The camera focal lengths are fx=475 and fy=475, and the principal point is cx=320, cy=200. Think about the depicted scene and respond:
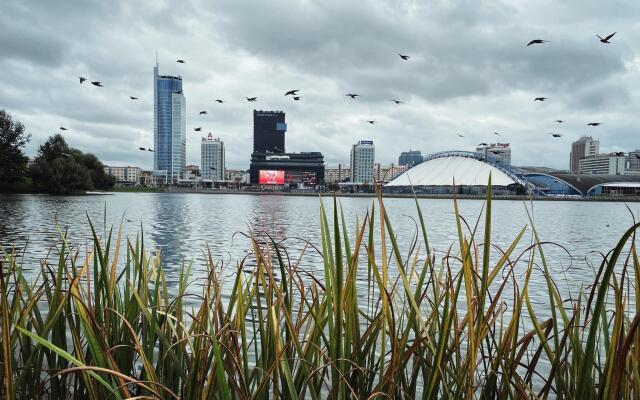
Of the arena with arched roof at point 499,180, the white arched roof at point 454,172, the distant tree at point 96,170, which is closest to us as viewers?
the distant tree at point 96,170

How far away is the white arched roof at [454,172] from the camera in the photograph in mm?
A: 142750

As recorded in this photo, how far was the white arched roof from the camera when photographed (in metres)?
143

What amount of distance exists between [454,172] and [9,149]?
362 ft

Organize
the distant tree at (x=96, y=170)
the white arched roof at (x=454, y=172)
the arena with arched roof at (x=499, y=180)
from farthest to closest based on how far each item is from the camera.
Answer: the white arched roof at (x=454, y=172) < the arena with arched roof at (x=499, y=180) < the distant tree at (x=96, y=170)

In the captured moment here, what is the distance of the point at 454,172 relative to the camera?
458 feet

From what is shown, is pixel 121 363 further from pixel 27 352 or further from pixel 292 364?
pixel 292 364

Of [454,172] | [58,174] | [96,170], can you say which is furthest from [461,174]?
[58,174]

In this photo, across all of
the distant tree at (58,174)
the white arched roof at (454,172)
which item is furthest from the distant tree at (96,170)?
the white arched roof at (454,172)

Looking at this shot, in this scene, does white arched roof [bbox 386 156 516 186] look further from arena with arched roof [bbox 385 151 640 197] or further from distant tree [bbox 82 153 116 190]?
distant tree [bbox 82 153 116 190]

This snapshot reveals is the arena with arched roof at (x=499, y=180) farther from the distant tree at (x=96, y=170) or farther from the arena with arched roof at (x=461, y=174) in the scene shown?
the distant tree at (x=96, y=170)

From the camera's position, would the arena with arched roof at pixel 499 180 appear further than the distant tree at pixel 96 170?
Yes

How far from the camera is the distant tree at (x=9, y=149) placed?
6869 centimetres

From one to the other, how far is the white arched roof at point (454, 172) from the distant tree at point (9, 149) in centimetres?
9761

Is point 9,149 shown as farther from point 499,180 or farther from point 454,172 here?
point 499,180
